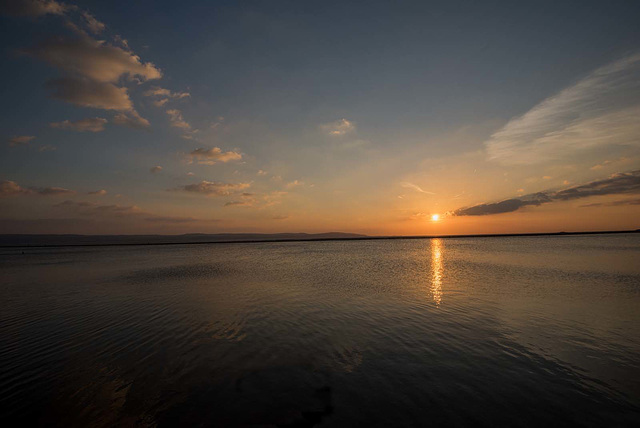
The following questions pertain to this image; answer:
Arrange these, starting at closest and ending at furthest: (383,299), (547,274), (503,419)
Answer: (503,419), (383,299), (547,274)

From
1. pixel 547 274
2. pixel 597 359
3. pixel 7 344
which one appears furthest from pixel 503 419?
pixel 547 274

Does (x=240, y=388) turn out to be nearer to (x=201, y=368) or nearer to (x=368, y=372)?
(x=201, y=368)

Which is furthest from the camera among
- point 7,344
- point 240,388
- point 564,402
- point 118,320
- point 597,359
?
point 118,320

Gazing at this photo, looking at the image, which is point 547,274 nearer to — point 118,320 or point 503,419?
point 503,419

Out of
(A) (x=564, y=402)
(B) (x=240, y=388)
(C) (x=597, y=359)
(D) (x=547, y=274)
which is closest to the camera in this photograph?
(A) (x=564, y=402)

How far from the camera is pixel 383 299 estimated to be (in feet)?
75.7

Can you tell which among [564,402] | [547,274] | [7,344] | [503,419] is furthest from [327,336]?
[547,274]

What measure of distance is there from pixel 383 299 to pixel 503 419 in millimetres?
→ 15219

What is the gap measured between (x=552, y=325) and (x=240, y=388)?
1785 centimetres

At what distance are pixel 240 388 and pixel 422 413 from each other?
20.2ft

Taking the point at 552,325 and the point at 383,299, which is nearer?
the point at 552,325

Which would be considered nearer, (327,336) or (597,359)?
(597,359)

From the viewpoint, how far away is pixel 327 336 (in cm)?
1478

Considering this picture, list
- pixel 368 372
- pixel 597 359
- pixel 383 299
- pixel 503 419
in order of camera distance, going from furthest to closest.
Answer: pixel 383 299 → pixel 597 359 → pixel 368 372 → pixel 503 419
